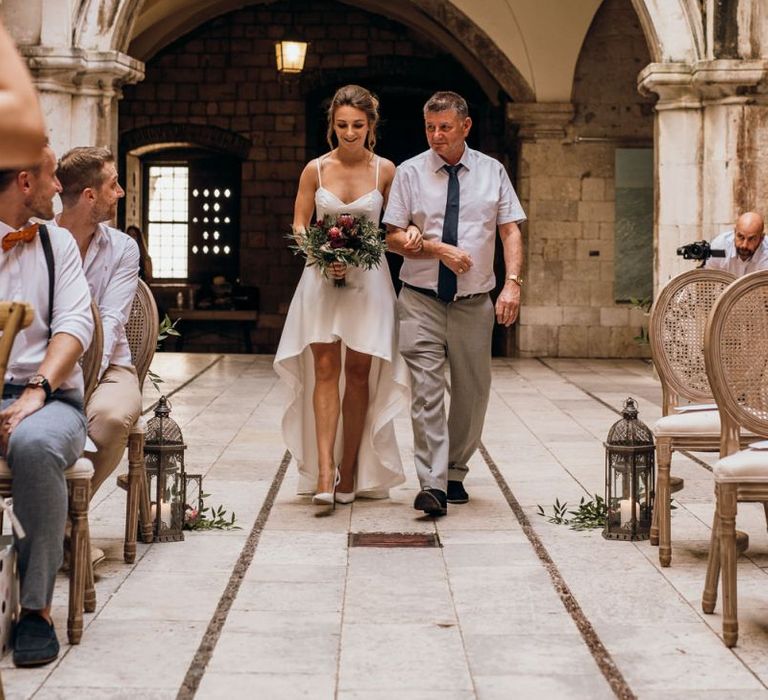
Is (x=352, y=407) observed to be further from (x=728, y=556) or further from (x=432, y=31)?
(x=432, y=31)

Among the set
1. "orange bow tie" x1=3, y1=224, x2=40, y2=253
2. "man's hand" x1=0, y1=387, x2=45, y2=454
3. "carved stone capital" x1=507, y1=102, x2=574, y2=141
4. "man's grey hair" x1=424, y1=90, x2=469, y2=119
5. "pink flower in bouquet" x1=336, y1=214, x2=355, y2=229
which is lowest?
"man's hand" x1=0, y1=387, x2=45, y2=454

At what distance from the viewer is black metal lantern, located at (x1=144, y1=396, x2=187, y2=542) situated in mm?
4824

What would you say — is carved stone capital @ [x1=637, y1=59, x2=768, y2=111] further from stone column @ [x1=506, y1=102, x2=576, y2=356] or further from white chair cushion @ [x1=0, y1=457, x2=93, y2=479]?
white chair cushion @ [x1=0, y1=457, x2=93, y2=479]

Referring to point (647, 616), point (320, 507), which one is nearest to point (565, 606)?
point (647, 616)

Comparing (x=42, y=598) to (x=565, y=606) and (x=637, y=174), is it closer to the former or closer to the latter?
(x=565, y=606)

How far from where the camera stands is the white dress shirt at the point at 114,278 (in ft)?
14.6

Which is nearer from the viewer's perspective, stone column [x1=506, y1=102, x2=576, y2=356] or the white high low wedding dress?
the white high low wedding dress

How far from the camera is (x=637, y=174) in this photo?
15898mm

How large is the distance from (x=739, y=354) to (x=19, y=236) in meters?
2.01

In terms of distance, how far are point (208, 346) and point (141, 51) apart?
423 centimetres

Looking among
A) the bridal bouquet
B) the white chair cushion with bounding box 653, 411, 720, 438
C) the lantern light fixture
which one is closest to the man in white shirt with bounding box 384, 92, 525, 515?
the bridal bouquet

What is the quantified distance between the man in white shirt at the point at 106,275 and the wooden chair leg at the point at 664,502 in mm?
1750

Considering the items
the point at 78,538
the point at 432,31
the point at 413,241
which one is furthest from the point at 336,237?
the point at 432,31

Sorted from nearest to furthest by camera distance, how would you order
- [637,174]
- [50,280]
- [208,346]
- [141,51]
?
[50,280] < [637,174] < [141,51] < [208,346]
